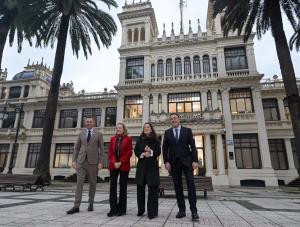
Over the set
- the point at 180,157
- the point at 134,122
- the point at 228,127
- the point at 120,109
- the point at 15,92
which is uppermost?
the point at 15,92

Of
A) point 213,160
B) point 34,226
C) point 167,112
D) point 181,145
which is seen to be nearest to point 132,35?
point 167,112

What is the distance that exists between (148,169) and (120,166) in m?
0.70

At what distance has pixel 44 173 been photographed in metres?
15.3

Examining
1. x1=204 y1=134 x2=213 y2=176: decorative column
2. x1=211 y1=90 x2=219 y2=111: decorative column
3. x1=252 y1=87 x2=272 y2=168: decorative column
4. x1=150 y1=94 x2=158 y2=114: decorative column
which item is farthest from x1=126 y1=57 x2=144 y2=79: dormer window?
x1=252 y1=87 x2=272 y2=168: decorative column

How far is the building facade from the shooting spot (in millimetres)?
21016

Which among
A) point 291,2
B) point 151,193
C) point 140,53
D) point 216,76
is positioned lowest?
point 151,193

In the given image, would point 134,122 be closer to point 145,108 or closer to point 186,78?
point 145,108

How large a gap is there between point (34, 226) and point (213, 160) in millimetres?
19792

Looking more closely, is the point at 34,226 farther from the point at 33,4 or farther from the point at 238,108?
the point at 238,108

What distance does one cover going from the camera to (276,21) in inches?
593

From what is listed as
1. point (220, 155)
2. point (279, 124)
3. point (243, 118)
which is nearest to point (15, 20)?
point (220, 155)

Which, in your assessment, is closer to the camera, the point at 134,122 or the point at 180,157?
the point at 180,157

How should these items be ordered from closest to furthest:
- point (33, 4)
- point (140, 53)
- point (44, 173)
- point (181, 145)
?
point (181, 145), point (44, 173), point (33, 4), point (140, 53)

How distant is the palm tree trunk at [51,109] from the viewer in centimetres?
1555
